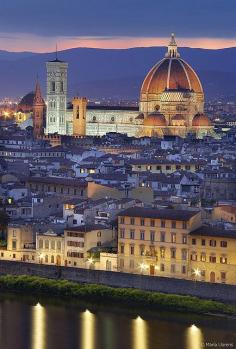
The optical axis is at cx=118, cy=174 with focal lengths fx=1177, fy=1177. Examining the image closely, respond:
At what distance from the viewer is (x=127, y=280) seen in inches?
1091

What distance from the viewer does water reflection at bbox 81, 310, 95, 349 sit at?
24.1m

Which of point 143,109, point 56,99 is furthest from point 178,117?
point 56,99

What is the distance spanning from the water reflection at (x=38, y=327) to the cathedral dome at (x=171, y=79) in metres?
53.4

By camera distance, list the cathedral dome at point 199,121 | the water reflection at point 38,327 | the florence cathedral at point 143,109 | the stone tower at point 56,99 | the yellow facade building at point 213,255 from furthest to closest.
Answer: the stone tower at point 56,99 < the florence cathedral at point 143,109 < the cathedral dome at point 199,121 < the yellow facade building at point 213,255 < the water reflection at point 38,327

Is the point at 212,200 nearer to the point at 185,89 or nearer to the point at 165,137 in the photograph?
the point at 165,137

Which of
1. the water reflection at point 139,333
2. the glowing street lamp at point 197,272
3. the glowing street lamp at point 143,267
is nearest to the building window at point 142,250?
the glowing street lamp at point 143,267

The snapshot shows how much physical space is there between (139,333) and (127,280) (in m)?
3.21

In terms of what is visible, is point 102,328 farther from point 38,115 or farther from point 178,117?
point 38,115

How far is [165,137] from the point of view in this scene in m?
69.2

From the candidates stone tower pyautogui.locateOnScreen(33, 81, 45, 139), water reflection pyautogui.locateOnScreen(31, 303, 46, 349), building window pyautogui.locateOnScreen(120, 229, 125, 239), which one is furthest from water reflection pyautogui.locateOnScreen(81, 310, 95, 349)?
stone tower pyautogui.locateOnScreen(33, 81, 45, 139)

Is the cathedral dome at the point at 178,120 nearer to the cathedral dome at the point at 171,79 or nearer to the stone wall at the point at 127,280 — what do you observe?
the cathedral dome at the point at 171,79

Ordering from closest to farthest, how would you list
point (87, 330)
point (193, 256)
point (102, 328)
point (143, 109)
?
1. point (87, 330)
2. point (102, 328)
3. point (193, 256)
4. point (143, 109)

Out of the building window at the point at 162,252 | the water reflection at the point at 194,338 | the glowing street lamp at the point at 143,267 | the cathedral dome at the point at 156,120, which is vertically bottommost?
the water reflection at the point at 194,338

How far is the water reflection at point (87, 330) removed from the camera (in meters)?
24.1
